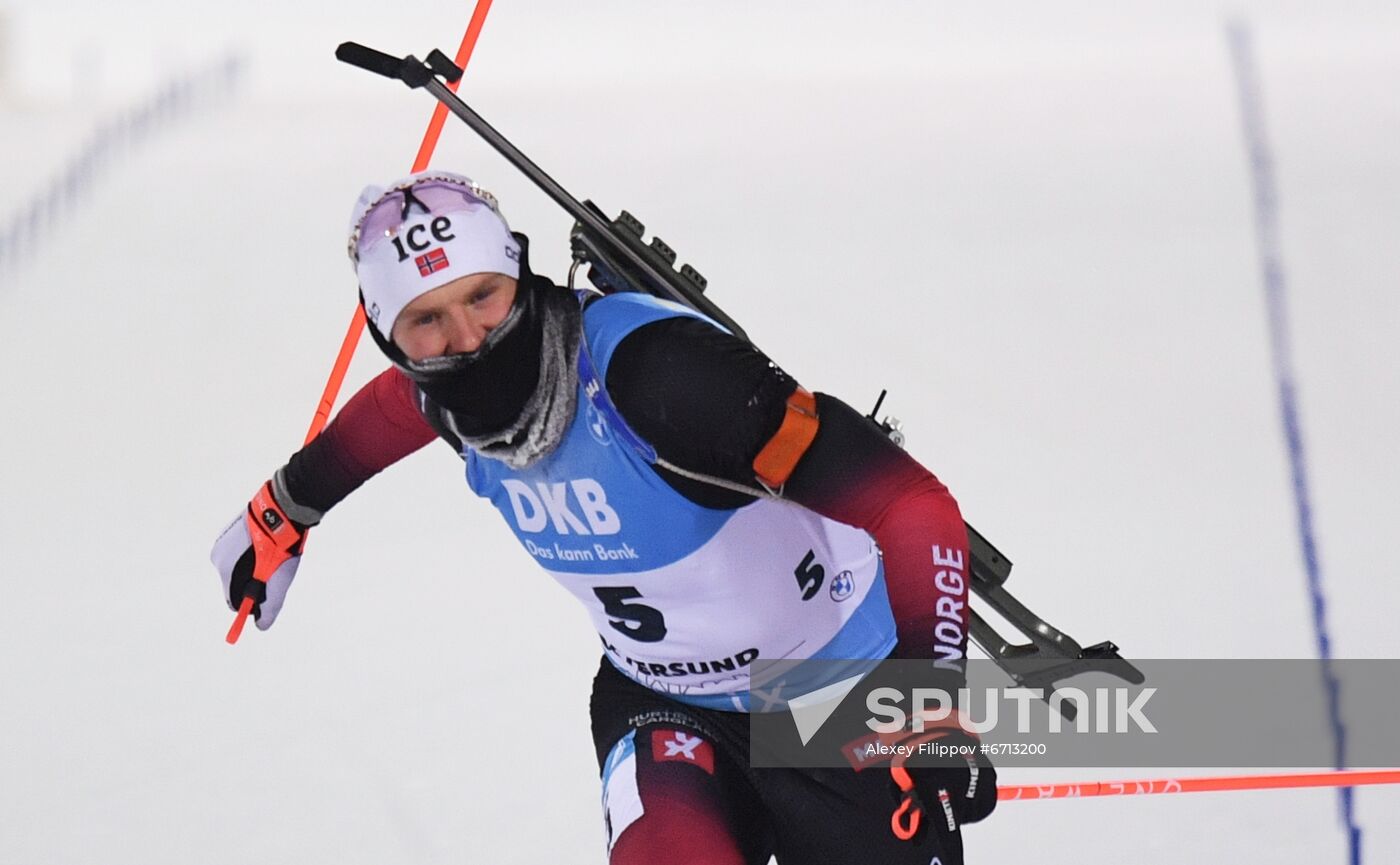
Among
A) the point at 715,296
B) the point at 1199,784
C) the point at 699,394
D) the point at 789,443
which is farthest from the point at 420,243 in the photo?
the point at 715,296

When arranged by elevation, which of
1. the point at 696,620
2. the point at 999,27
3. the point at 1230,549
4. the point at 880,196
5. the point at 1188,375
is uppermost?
the point at 999,27

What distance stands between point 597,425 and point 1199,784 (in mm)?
1632

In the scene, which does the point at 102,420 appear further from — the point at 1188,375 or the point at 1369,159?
the point at 1369,159

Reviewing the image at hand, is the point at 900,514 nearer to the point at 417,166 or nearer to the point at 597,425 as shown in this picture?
the point at 597,425

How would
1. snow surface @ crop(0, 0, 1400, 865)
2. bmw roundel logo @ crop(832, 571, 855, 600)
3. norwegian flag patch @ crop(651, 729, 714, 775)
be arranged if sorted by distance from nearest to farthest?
norwegian flag patch @ crop(651, 729, 714, 775)
bmw roundel logo @ crop(832, 571, 855, 600)
snow surface @ crop(0, 0, 1400, 865)

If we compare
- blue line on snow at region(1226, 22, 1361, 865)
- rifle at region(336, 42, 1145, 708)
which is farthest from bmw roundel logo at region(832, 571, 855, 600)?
blue line on snow at region(1226, 22, 1361, 865)

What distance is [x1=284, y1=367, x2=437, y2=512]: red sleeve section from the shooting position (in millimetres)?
2854

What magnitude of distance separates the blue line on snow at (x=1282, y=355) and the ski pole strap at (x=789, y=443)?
1.63 m

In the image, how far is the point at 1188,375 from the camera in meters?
4.71

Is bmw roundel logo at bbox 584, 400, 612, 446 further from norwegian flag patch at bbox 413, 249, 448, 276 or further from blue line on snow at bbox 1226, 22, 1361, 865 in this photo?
blue line on snow at bbox 1226, 22, 1361, 865

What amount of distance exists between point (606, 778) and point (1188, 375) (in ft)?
8.91

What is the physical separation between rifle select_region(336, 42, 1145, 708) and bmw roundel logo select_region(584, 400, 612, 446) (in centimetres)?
42

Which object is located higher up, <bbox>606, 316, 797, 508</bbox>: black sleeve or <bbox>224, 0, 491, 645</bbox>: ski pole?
<bbox>224, 0, 491, 645</bbox>: ski pole

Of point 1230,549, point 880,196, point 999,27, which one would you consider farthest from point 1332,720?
point 999,27
